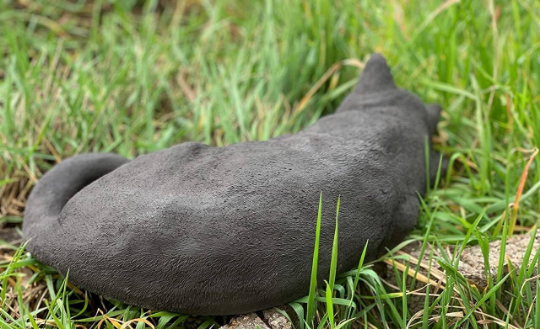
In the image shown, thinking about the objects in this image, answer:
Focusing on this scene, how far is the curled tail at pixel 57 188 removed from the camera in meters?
1.79

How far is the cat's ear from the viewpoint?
231 cm

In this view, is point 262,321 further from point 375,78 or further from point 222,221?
point 375,78

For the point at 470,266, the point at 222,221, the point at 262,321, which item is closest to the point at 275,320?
the point at 262,321

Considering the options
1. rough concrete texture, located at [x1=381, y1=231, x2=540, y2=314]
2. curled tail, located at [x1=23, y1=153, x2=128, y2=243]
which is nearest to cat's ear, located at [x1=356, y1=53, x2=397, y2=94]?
rough concrete texture, located at [x1=381, y1=231, x2=540, y2=314]

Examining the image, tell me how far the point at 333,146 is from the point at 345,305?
19.7 inches

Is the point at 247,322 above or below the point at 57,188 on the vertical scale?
below

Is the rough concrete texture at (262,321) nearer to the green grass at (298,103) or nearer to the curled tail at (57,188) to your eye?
the green grass at (298,103)

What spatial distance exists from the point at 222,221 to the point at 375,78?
1105 mm

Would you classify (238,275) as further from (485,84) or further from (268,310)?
(485,84)

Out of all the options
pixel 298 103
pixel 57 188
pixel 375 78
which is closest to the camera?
pixel 57 188

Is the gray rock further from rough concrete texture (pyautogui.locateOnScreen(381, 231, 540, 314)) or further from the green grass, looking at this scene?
rough concrete texture (pyautogui.locateOnScreen(381, 231, 540, 314))

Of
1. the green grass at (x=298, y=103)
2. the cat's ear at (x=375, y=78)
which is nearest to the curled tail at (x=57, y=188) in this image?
the green grass at (x=298, y=103)

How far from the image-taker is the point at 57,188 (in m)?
1.93

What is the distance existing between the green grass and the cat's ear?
0.32 metres
